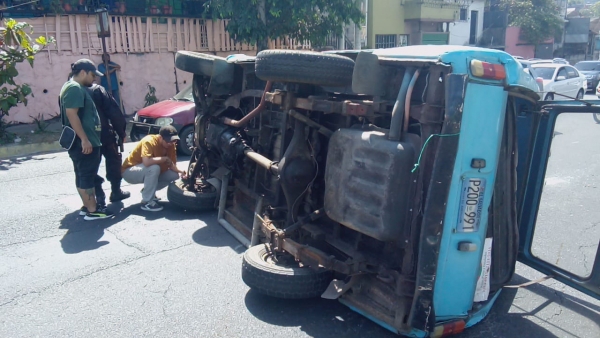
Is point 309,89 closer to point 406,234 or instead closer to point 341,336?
point 406,234

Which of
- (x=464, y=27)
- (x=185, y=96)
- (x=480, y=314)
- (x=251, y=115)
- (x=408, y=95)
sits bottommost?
(x=480, y=314)

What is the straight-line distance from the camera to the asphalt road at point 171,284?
11.7 ft

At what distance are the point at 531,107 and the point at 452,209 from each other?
126 centimetres

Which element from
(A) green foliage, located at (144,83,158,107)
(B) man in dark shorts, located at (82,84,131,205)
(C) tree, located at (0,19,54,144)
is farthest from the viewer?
→ (A) green foliage, located at (144,83,158,107)

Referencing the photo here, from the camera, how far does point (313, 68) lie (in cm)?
357

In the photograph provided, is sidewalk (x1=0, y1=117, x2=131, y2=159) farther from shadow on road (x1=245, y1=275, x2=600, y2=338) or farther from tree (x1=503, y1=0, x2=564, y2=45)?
tree (x1=503, y1=0, x2=564, y2=45)

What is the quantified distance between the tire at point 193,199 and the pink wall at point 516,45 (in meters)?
34.2

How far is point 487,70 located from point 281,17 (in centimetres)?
1349

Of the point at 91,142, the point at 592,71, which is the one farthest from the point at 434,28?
the point at 91,142

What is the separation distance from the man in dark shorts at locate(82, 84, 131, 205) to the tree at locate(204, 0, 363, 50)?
9.53 metres

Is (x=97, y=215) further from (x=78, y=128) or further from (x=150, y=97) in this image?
(x=150, y=97)

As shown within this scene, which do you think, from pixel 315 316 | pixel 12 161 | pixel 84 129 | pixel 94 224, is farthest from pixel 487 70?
pixel 12 161

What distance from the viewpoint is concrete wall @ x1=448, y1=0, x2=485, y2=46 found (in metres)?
32.5

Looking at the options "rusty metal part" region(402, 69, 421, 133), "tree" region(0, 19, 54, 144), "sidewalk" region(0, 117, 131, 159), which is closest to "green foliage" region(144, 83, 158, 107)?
"sidewalk" region(0, 117, 131, 159)
